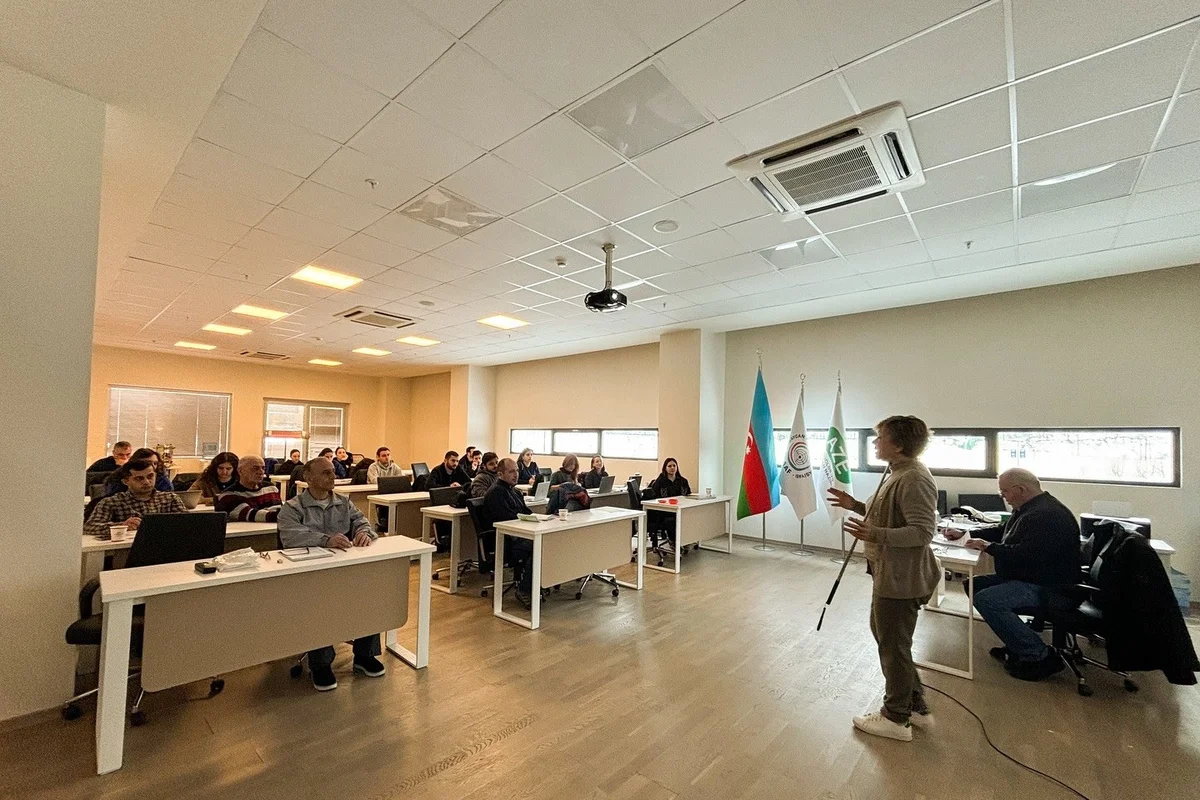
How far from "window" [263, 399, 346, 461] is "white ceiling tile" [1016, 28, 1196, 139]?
45.3 feet

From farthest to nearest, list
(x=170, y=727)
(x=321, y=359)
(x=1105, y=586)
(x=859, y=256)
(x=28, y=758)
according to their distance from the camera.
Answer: (x=321, y=359)
(x=859, y=256)
(x=1105, y=586)
(x=170, y=727)
(x=28, y=758)

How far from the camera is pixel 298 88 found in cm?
264

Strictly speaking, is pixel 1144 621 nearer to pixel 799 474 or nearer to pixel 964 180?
pixel 964 180

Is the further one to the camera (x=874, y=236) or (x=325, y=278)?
(x=325, y=278)

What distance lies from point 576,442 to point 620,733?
810cm

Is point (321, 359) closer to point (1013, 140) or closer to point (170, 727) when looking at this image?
point (170, 727)

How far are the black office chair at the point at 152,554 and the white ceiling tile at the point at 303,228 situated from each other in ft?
7.67

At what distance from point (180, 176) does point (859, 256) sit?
17.6ft

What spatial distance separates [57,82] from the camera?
2703 mm

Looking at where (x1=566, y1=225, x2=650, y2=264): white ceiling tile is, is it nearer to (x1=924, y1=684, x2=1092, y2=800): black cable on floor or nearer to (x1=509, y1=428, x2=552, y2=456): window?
(x1=924, y1=684, x2=1092, y2=800): black cable on floor

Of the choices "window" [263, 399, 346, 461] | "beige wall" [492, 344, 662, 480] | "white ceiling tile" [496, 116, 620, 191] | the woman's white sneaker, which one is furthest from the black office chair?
"window" [263, 399, 346, 461]

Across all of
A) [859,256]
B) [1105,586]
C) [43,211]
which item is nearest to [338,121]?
[43,211]

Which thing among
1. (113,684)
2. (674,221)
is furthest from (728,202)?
(113,684)

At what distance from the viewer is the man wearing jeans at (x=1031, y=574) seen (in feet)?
11.3
